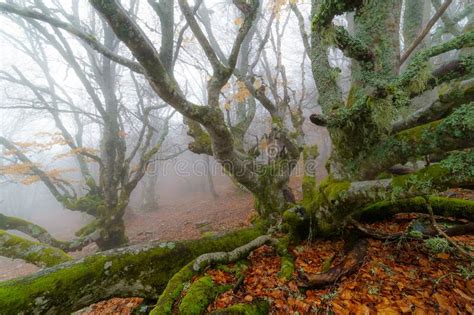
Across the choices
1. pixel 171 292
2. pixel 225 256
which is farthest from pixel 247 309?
pixel 225 256

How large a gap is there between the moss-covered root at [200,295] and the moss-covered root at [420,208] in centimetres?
254

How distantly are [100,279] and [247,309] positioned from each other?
1688mm

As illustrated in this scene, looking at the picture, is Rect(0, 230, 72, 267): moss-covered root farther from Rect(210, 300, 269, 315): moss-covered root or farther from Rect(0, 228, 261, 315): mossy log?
Rect(210, 300, 269, 315): moss-covered root

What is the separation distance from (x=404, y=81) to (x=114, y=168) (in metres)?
8.94

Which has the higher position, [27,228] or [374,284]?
[27,228]

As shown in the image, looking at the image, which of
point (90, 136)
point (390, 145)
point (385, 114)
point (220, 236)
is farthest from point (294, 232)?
point (90, 136)

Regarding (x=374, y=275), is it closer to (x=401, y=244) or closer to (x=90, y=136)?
(x=401, y=244)

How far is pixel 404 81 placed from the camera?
2.54m

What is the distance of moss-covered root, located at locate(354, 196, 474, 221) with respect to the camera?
3457mm

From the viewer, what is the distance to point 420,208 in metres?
3.55

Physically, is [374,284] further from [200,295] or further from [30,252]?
[30,252]

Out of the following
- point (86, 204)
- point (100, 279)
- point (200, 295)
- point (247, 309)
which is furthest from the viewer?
point (86, 204)

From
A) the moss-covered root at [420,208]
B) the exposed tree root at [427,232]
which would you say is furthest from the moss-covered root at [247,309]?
the moss-covered root at [420,208]

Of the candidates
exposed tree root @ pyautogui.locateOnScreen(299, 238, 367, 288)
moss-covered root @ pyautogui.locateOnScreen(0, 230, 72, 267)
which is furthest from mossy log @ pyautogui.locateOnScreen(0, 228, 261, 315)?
moss-covered root @ pyautogui.locateOnScreen(0, 230, 72, 267)
